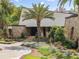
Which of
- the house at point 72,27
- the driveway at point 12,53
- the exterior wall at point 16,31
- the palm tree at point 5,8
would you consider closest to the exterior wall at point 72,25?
the house at point 72,27

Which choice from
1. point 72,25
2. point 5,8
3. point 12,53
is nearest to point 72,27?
point 72,25

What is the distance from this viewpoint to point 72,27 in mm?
36219

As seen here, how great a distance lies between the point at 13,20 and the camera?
8062 cm

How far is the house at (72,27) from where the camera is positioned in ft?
111

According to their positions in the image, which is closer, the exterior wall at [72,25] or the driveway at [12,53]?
the driveway at [12,53]

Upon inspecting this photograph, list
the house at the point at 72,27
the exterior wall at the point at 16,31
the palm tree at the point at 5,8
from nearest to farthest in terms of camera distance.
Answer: the house at the point at 72,27 < the palm tree at the point at 5,8 < the exterior wall at the point at 16,31

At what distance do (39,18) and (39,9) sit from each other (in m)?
1.88

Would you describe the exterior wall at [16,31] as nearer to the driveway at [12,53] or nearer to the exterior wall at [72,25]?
the exterior wall at [72,25]

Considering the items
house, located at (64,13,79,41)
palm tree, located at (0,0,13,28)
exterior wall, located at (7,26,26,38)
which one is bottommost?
exterior wall, located at (7,26,26,38)

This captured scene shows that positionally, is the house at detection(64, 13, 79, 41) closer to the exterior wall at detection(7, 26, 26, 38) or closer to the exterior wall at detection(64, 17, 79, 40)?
the exterior wall at detection(64, 17, 79, 40)

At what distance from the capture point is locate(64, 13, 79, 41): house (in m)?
33.8

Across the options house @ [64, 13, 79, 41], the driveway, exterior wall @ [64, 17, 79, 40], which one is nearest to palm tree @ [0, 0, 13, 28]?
exterior wall @ [64, 17, 79, 40]

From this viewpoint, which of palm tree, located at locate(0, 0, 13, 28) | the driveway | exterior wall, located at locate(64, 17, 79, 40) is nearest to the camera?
the driveway

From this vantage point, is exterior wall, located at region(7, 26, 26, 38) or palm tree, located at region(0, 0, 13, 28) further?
exterior wall, located at region(7, 26, 26, 38)
